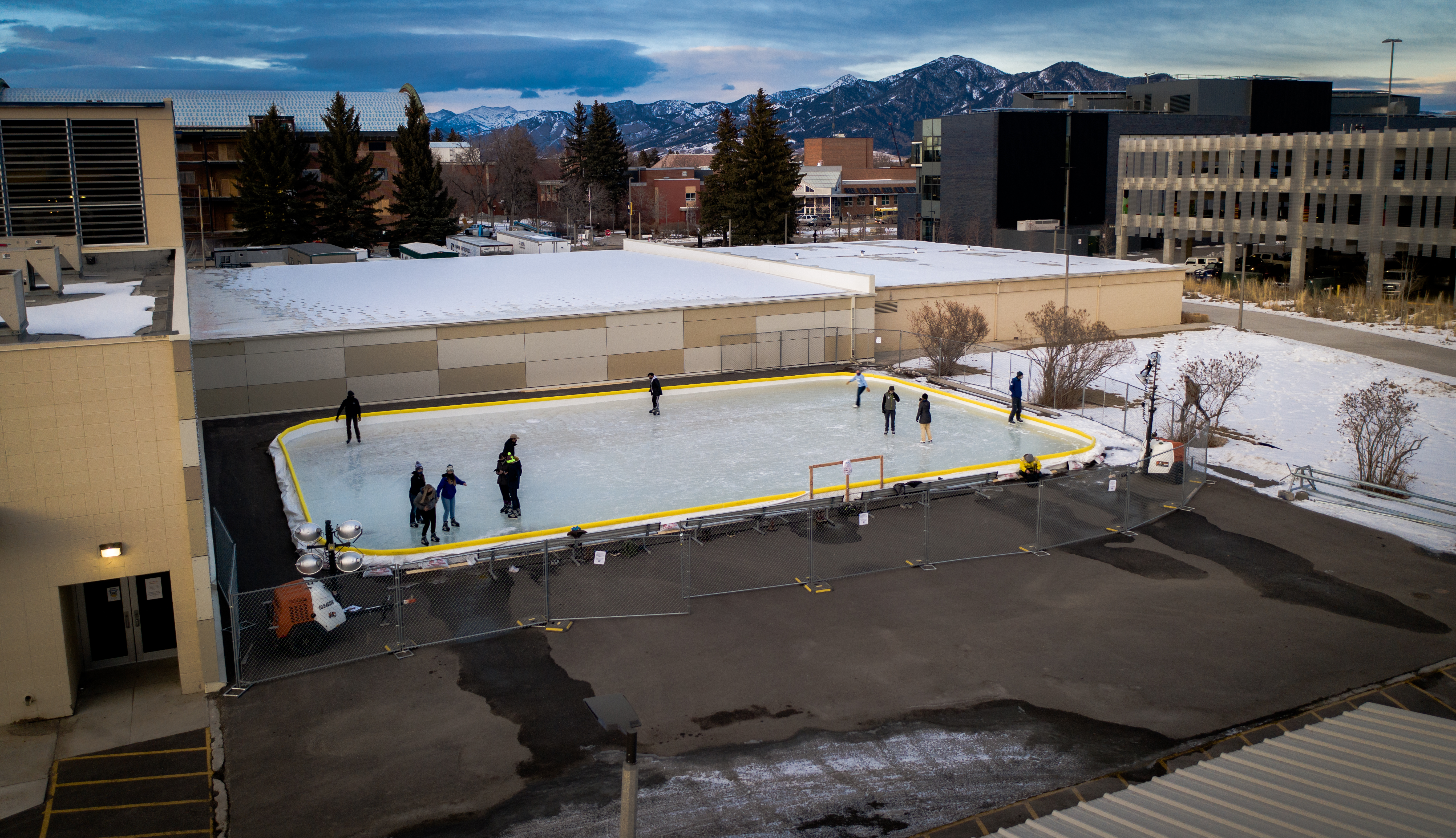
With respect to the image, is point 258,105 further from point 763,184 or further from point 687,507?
point 687,507

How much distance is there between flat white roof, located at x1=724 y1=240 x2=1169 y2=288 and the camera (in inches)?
1604

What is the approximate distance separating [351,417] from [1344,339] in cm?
3835

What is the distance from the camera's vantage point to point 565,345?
31.3 metres

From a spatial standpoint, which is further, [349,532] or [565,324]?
[565,324]

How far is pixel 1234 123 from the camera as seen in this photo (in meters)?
89.0

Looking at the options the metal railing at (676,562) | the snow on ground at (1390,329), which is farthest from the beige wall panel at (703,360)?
the snow on ground at (1390,329)

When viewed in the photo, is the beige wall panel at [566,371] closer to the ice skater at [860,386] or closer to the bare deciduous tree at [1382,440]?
the ice skater at [860,386]

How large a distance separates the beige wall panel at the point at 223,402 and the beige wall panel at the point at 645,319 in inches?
421

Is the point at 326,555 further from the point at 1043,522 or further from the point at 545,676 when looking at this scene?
the point at 1043,522

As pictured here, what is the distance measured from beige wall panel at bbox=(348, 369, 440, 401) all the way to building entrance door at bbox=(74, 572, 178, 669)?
14.5m

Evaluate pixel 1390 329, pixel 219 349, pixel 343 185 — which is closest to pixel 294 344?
pixel 219 349

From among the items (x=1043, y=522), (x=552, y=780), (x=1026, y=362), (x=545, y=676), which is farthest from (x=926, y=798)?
(x=1026, y=362)

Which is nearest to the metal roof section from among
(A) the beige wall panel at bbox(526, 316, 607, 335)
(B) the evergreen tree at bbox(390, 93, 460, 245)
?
(B) the evergreen tree at bbox(390, 93, 460, 245)

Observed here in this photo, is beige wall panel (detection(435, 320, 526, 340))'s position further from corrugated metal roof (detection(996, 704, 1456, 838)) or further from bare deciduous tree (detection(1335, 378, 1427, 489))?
corrugated metal roof (detection(996, 704, 1456, 838))
